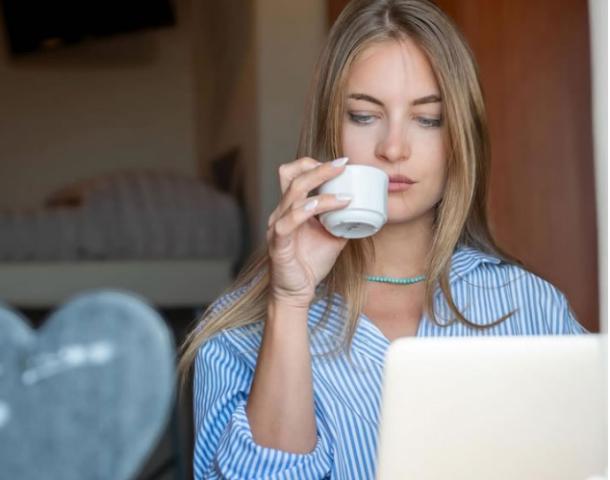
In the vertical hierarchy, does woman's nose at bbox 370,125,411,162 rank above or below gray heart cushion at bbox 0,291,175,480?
above

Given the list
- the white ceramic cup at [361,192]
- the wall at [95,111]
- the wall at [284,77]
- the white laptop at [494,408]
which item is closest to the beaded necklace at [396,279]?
the white ceramic cup at [361,192]

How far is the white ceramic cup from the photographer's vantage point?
37.6 inches

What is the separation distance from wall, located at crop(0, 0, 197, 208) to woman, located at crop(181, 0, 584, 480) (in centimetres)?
377

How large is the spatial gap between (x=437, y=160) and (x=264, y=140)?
193cm

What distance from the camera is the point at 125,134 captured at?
16.5ft

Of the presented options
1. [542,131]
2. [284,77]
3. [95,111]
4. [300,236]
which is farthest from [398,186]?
[95,111]

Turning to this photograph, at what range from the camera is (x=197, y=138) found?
4.95 meters

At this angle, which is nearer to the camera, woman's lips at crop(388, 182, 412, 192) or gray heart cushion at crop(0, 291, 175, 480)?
gray heart cushion at crop(0, 291, 175, 480)

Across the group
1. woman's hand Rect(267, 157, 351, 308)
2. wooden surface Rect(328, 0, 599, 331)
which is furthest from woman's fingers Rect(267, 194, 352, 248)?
wooden surface Rect(328, 0, 599, 331)

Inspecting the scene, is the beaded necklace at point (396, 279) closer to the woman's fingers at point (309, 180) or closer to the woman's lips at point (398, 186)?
the woman's lips at point (398, 186)

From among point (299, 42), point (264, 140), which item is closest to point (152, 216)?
point (264, 140)

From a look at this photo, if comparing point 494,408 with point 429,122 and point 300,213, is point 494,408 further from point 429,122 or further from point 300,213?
point 429,122

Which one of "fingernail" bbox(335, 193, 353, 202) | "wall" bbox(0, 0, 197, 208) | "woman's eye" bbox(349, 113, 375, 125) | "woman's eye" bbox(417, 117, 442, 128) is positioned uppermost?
"woman's eye" bbox(349, 113, 375, 125)

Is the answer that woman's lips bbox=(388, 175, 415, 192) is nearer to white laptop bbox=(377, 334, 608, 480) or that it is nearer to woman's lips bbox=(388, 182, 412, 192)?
woman's lips bbox=(388, 182, 412, 192)
